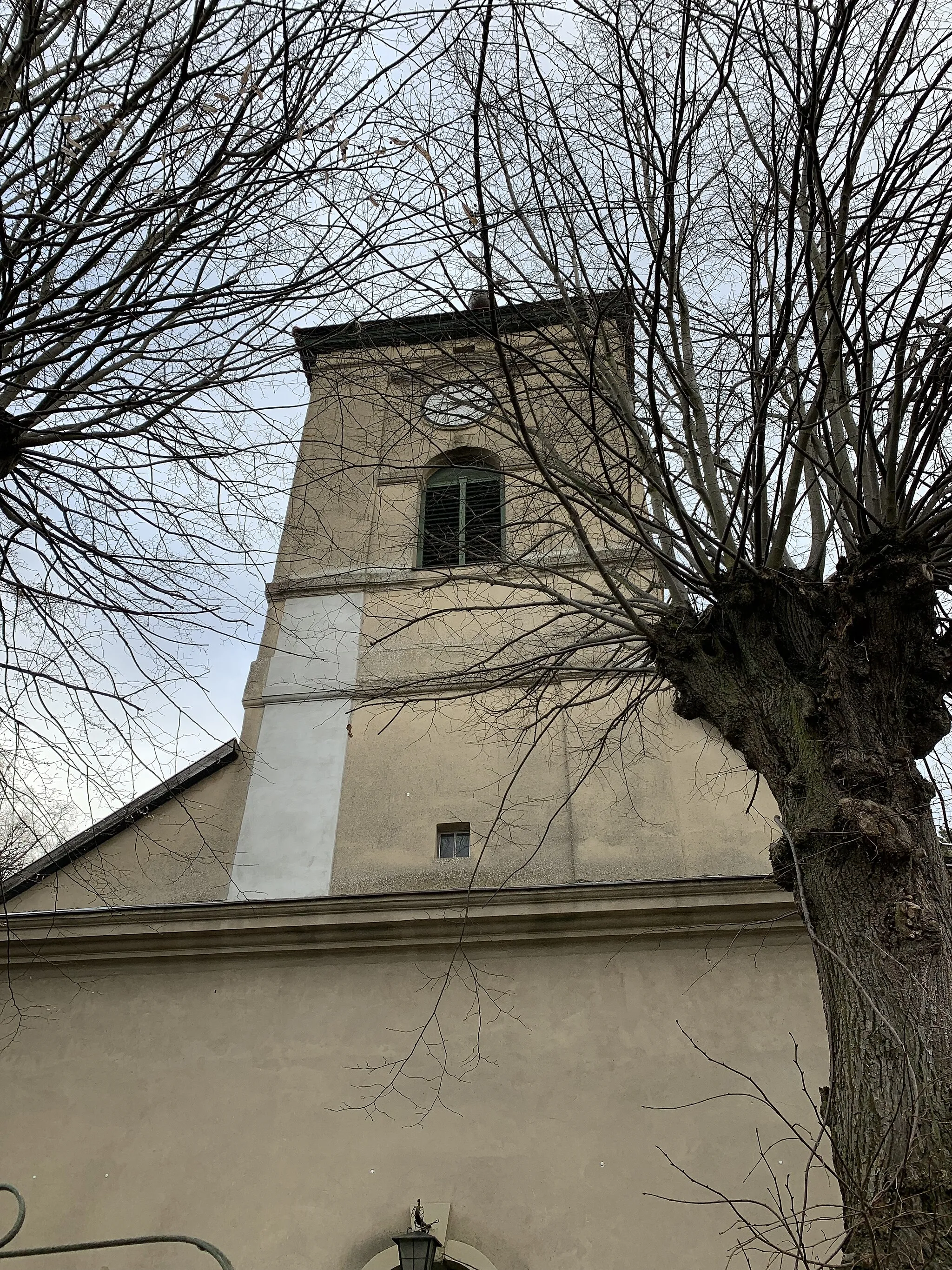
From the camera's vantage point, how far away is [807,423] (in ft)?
17.1

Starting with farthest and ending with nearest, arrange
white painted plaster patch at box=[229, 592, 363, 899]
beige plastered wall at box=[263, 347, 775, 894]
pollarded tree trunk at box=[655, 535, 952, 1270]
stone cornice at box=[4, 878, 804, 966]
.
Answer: white painted plaster patch at box=[229, 592, 363, 899]
beige plastered wall at box=[263, 347, 775, 894]
stone cornice at box=[4, 878, 804, 966]
pollarded tree trunk at box=[655, 535, 952, 1270]

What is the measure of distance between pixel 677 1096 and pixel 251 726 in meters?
5.30

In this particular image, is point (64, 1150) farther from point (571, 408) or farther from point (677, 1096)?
point (571, 408)

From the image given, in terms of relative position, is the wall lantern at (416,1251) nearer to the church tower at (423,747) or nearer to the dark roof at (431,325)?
the church tower at (423,747)

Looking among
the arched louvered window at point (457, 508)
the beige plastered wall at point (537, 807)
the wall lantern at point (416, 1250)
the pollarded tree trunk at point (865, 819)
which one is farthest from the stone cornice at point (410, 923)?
the arched louvered window at point (457, 508)

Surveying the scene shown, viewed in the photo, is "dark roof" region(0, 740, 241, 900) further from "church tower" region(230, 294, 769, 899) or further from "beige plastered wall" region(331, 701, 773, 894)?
"beige plastered wall" region(331, 701, 773, 894)

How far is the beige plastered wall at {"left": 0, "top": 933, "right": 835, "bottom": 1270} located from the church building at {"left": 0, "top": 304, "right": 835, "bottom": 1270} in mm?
19

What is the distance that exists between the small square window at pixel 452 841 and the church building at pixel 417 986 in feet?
0.13

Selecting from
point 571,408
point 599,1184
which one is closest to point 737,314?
point 571,408

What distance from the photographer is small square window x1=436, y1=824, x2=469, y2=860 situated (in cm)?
896

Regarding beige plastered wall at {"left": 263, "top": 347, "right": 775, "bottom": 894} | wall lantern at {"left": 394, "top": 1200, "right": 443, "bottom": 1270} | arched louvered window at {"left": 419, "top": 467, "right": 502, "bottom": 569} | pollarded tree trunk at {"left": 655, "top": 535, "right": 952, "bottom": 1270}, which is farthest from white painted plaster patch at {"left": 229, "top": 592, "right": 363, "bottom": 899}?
pollarded tree trunk at {"left": 655, "top": 535, "right": 952, "bottom": 1270}

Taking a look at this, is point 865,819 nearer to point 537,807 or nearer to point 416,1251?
point 416,1251

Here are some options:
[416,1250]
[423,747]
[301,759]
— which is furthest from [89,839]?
[416,1250]

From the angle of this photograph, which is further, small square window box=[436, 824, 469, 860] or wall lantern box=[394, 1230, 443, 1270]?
small square window box=[436, 824, 469, 860]
